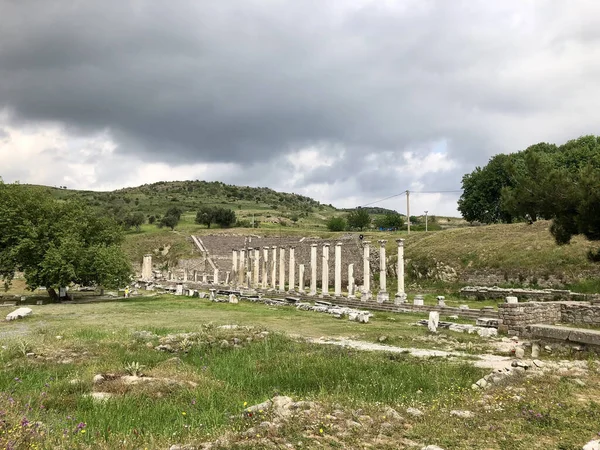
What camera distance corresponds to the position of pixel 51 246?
111 ft

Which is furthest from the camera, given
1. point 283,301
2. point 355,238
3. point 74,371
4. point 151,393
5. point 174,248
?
point 174,248

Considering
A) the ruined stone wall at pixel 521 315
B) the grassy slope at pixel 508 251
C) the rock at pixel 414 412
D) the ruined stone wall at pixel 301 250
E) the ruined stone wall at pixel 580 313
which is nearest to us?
the rock at pixel 414 412

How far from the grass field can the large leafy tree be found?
21145 mm

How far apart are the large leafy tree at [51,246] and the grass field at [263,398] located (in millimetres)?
21145

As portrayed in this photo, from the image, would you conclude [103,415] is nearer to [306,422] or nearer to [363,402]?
[306,422]

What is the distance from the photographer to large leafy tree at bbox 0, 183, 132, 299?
33156 mm

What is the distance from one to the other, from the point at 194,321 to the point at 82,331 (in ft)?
18.2

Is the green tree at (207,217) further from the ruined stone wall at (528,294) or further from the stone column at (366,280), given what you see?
the ruined stone wall at (528,294)

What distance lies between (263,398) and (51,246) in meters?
31.5

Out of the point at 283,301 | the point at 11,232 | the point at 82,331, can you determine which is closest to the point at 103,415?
the point at 82,331

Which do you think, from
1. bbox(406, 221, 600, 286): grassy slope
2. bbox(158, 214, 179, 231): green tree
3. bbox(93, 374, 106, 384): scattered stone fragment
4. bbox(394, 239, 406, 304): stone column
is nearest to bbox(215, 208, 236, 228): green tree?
bbox(158, 214, 179, 231): green tree

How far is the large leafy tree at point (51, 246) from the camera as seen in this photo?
3316 centimetres

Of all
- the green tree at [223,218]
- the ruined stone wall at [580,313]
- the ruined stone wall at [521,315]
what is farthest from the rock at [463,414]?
the green tree at [223,218]

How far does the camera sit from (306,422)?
6.14 m
